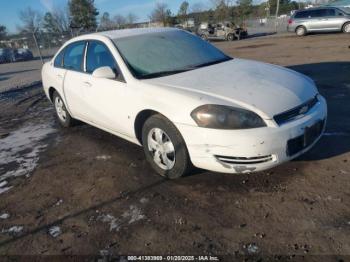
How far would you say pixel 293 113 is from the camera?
3.36 metres

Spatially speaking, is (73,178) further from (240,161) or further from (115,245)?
(240,161)

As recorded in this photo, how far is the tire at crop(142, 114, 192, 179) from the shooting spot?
3.57 meters

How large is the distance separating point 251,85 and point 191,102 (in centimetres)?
68

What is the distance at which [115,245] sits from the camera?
9.59 ft

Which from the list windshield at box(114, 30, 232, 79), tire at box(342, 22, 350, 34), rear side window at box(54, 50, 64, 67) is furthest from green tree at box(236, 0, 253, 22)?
windshield at box(114, 30, 232, 79)

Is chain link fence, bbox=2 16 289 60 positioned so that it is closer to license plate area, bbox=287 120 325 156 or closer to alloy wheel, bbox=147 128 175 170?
alloy wheel, bbox=147 128 175 170

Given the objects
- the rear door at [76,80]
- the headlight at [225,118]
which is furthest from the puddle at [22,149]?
the headlight at [225,118]

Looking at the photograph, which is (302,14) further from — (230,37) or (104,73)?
(104,73)

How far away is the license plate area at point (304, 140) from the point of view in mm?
3304

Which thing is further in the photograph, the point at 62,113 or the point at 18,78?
the point at 18,78

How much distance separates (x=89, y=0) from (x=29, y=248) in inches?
2620

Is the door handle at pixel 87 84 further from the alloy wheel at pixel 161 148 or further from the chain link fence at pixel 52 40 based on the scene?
the chain link fence at pixel 52 40

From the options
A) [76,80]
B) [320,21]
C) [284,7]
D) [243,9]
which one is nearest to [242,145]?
[76,80]

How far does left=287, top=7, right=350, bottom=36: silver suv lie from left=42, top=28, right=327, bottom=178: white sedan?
19.9 metres
